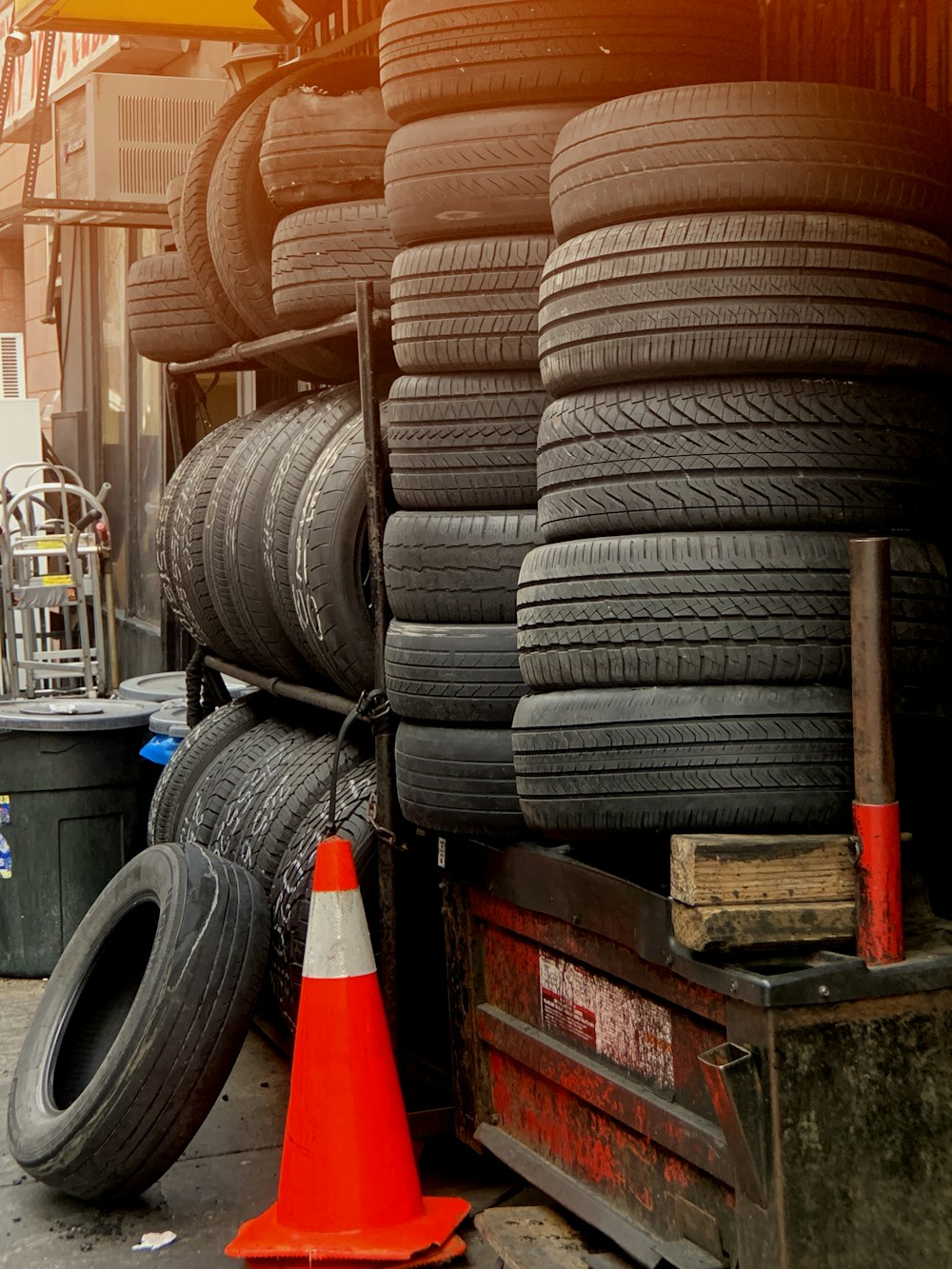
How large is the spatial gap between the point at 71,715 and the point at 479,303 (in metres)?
3.34

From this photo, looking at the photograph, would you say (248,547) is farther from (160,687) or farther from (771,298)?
(160,687)

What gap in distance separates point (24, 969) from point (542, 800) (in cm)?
394

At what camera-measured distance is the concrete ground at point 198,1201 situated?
143 inches

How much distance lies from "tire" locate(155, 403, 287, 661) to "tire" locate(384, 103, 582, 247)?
2.03 meters

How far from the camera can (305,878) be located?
412 centimetres

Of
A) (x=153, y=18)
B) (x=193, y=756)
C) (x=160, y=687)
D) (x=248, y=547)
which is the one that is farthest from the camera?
(x=160, y=687)

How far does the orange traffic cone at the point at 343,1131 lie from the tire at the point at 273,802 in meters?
0.80

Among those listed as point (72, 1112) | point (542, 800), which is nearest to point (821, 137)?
point (542, 800)

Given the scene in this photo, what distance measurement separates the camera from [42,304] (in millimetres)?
16844

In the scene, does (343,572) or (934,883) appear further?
(343,572)

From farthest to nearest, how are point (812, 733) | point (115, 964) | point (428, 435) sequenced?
point (115, 964) → point (428, 435) → point (812, 733)

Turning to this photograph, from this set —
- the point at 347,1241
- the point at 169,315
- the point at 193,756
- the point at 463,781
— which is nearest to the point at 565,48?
the point at 463,781

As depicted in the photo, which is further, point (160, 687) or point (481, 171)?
point (160, 687)

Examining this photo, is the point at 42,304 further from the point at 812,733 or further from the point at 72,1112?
the point at 812,733
